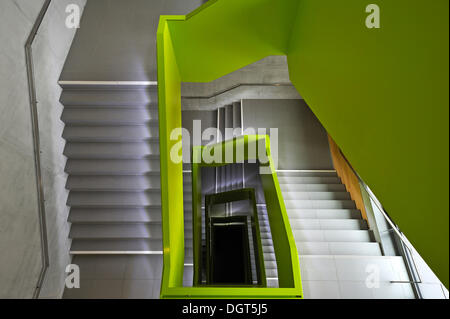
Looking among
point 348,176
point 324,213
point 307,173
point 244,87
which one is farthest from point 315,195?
point 244,87

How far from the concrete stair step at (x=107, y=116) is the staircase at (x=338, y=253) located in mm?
3381

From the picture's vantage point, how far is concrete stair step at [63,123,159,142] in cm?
411

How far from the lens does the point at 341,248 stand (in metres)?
4.55

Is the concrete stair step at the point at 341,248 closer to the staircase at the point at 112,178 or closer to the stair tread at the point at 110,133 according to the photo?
the staircase at the point at 112,178

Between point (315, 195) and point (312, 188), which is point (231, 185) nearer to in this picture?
point (312, 188)

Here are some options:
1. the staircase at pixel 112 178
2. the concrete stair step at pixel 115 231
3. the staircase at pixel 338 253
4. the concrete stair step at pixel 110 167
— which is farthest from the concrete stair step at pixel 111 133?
the staircase at pixel 338 253

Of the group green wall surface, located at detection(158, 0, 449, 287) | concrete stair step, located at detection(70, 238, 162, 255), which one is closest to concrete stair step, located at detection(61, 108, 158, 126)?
green wall surface, located at detection(158, 0, 449, 287)

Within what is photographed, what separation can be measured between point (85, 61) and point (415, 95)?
16.7ft

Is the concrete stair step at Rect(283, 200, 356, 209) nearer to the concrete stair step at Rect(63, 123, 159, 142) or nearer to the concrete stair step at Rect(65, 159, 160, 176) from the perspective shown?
the concrete stair step at Rect(65, 159, 160, 176)

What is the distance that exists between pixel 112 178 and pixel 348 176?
5166 millimetres

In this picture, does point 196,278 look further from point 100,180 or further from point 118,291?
point 100,180

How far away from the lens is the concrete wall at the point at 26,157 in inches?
110

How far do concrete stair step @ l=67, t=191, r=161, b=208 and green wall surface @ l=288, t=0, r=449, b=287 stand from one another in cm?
316
